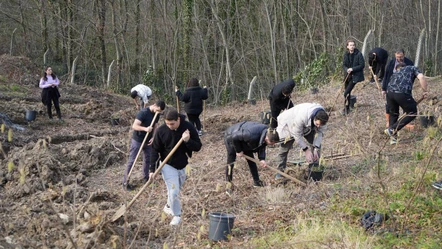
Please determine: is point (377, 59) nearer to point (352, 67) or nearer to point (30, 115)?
point (352, 67)

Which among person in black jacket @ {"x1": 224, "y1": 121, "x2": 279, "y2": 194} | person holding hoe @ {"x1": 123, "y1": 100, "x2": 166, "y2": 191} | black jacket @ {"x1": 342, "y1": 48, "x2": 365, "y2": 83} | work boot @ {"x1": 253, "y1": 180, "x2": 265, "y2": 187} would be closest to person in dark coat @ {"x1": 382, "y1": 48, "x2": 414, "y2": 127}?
black jacket @ {"x1": 342, "y1": 48, "x2": 365, "y2": 83}

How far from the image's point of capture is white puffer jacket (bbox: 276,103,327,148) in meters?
7.88

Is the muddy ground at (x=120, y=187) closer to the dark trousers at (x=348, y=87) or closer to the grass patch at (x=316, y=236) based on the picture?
the grass patch at (x=316, y=236)

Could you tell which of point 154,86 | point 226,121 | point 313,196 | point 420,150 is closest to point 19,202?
point 313,196

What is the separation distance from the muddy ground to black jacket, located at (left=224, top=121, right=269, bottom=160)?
2.15 feet

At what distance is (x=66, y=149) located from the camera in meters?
11.9

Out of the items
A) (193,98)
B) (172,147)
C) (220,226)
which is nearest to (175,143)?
(172,147)

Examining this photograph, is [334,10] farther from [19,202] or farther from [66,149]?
[19,202]

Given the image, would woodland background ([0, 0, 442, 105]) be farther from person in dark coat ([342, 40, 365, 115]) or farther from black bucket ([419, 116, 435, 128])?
black bucket ([419, 116, 435, 128])

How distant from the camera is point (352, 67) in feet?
38.1

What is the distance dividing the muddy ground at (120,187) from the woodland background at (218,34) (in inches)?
379

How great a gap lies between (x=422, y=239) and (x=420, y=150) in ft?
10.7

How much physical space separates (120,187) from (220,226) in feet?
11.7

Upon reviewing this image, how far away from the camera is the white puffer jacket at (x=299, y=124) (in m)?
7.88
